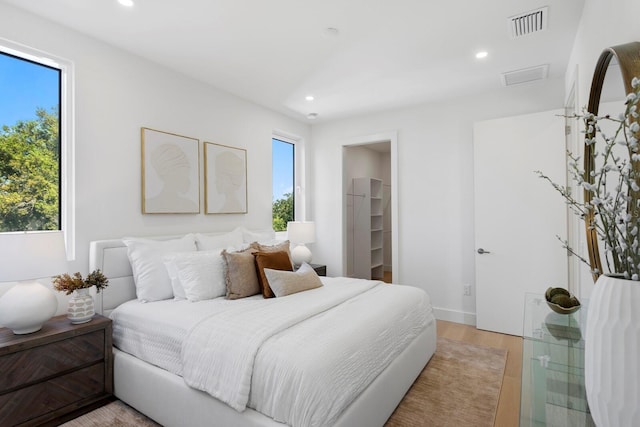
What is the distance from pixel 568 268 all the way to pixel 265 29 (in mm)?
3506

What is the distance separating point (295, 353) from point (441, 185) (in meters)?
3.11

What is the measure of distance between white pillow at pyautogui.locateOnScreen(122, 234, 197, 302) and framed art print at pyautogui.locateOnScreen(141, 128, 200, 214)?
0.39m

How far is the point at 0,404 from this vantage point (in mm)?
1809

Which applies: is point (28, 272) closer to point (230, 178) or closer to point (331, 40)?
point (230, 178)

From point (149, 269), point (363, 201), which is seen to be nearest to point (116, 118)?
point (149, 269)

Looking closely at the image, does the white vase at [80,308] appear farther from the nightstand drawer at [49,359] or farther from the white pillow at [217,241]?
the white pillow at [217,241]

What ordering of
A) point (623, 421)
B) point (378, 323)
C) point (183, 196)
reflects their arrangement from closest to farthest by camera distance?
point (623, 421), point (378, 323), point (183, 196)


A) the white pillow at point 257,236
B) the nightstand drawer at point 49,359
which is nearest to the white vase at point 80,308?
the nightstand drawer at point 49,359

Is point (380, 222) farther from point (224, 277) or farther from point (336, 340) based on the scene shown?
point (336, 340)

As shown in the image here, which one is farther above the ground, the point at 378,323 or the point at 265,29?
the point at 265,29

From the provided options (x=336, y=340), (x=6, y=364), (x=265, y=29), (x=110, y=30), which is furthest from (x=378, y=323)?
(x=110, y=30)

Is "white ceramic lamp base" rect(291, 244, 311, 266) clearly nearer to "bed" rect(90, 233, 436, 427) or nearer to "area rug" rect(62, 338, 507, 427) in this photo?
"bed" rect(90, 233, 436, 427)

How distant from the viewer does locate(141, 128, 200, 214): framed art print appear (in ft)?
9.76

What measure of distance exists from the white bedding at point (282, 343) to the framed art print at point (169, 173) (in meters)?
0.96
